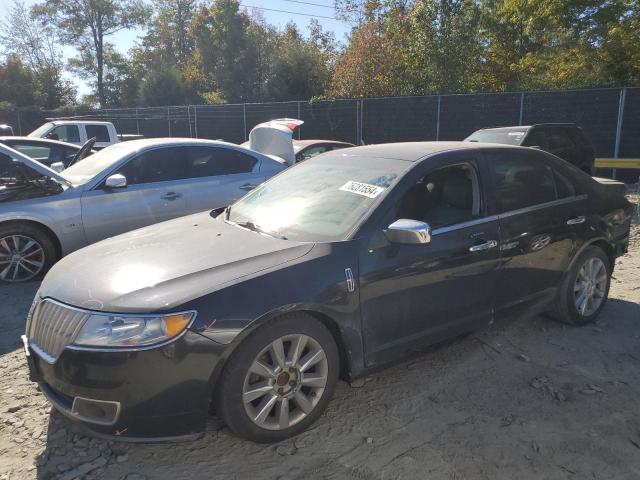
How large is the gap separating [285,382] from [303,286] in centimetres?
52

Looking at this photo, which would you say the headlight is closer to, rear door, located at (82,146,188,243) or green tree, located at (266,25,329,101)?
rear door, located at (82,146,188,243)

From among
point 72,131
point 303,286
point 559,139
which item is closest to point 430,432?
point 303,286

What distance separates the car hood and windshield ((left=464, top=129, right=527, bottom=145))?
8003mm

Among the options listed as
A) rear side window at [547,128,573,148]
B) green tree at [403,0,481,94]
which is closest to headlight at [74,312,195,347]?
rear side window at [547,128,573,148]

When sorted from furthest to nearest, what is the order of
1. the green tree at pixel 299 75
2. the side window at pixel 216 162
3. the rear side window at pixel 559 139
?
the green tree at pixel 299 75
the rear side window at pixel 559 139
the side window at pixel 216 162

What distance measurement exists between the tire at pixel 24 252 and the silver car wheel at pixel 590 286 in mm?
5164

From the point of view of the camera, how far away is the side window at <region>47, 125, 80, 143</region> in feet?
48.6

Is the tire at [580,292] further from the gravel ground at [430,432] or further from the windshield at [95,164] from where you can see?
the windshield at [95,164]

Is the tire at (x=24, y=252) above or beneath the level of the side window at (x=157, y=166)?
beneath

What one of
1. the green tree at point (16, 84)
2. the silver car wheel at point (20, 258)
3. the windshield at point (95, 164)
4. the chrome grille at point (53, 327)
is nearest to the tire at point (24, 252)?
the silver car wheel at point (20, 258)

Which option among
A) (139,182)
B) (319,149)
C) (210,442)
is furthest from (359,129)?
(210,442)

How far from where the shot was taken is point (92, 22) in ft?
139

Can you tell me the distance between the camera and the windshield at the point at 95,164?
5.93m

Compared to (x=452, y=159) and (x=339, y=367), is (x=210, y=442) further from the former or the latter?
(x=452, y=159)
